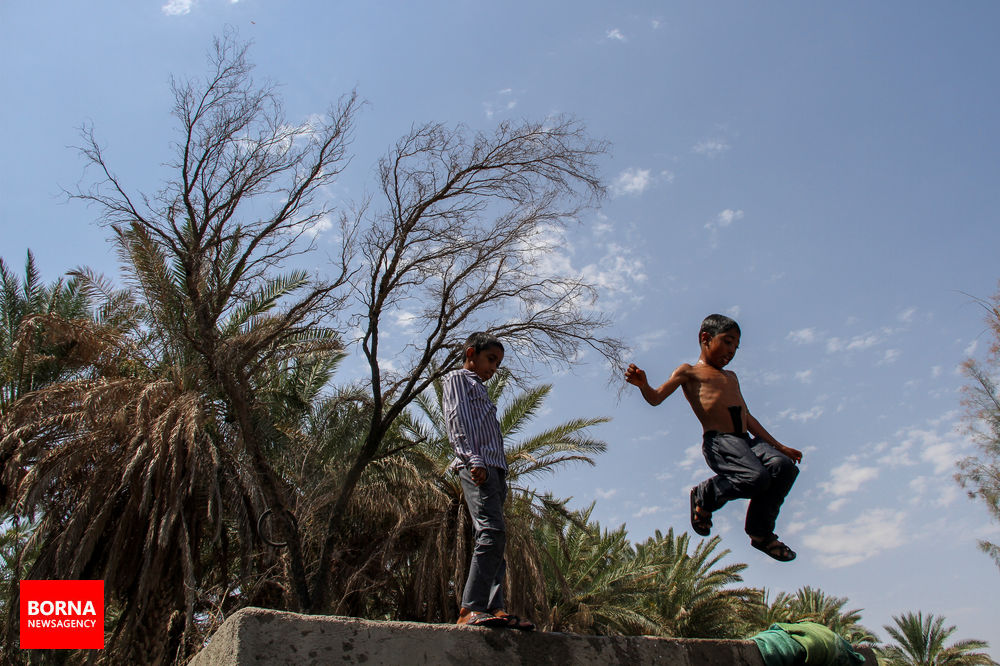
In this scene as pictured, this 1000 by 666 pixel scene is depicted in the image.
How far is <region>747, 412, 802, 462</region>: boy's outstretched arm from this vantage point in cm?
403

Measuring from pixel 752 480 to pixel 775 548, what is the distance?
15.5 inches

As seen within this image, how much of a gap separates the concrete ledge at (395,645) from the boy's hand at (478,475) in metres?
0.76

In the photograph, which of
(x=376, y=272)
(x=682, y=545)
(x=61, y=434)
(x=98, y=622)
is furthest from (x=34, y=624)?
(x=682, y=545)

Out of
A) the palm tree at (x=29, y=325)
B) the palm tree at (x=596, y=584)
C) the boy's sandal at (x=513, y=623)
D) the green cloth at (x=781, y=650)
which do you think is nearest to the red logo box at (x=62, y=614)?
the palm tree at (x=29, y=325)

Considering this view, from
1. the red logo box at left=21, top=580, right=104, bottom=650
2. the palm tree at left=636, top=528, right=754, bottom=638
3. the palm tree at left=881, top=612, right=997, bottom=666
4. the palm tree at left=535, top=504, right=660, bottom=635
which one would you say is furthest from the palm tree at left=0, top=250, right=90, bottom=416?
the palm tree at left=881, top=612, right=997, bottom=666

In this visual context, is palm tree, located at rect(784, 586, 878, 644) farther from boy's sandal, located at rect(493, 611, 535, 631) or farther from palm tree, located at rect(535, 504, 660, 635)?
boy's sandal, located at rect(493, 611, 535, 631)

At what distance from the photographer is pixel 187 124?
30.1ft

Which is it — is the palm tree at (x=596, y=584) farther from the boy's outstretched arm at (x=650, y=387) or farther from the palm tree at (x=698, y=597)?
the boy's outstretched arm at (x=650, y=387)

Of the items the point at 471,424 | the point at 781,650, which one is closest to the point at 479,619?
the point at 471,424

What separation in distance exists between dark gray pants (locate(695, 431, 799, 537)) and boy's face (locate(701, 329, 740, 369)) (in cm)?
47

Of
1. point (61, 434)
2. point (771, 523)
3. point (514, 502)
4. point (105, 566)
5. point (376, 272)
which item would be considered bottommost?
point (771, 523)

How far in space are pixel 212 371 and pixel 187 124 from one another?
10.4 ft

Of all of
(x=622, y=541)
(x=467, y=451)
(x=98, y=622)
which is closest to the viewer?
(x=467, y=451)

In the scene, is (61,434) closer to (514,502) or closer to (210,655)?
(514,502)
